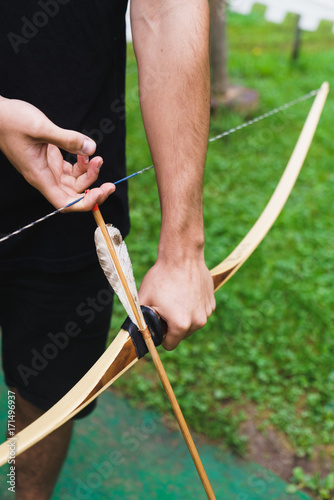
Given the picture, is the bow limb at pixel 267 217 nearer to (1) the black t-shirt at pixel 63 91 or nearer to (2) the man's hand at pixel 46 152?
(1) the black t-shirt at pixel 63 91

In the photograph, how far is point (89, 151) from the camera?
83 centimetres

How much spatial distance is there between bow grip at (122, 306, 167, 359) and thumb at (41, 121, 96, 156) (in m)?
0.29

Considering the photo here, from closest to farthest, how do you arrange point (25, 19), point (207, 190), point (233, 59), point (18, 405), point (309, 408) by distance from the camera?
point (25, 19) < point (18, 405) < point (309, 408) < point (207, 190) < point (233, 59)

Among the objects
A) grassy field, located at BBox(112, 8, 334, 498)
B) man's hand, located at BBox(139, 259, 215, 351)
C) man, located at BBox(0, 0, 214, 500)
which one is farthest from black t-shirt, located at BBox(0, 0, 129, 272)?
grassy field, located at BBox(112, 8, 334, 498)

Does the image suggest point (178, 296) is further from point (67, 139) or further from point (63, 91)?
point (63, 91)

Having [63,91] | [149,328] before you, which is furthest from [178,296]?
[63,91]

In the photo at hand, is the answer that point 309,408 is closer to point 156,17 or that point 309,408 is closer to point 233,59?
point 156,17

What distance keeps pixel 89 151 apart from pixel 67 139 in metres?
0.05

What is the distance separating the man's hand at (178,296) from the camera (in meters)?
0.93

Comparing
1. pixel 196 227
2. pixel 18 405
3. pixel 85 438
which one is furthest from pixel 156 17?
pixel 85 438

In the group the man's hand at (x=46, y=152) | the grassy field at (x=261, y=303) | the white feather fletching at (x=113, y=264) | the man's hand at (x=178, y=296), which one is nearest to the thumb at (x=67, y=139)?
the man's hand at (x=46, y=152)

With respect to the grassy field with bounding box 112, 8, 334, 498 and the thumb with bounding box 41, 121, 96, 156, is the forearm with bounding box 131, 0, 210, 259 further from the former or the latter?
the grassy field with bounding box 112, 8, 334, 498

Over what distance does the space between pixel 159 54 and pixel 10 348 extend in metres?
0.73

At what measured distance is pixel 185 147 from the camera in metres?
1.01
